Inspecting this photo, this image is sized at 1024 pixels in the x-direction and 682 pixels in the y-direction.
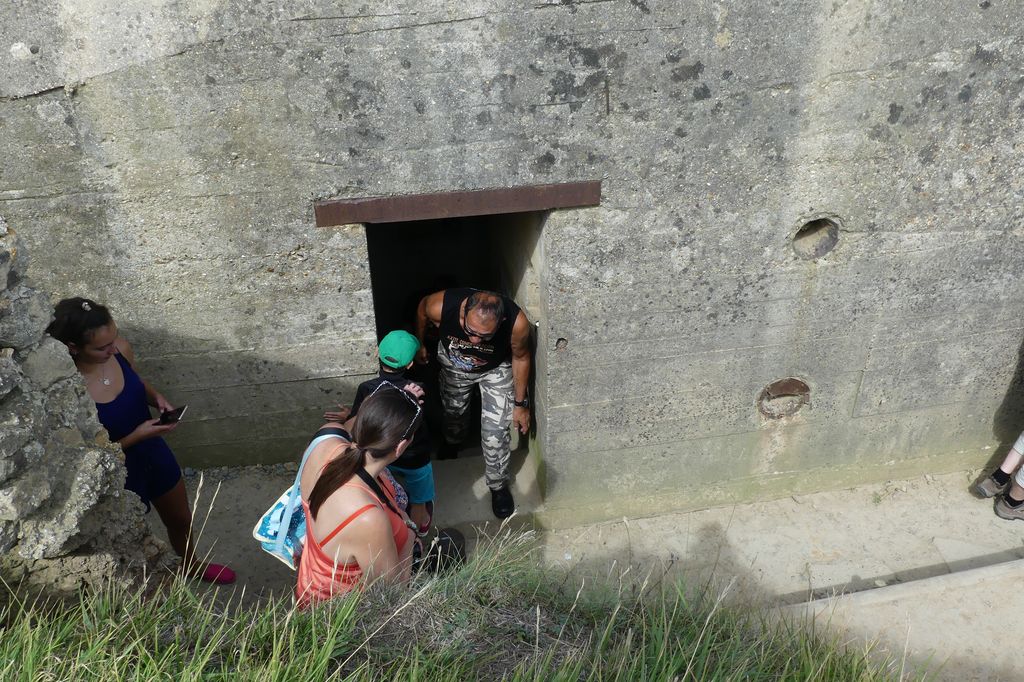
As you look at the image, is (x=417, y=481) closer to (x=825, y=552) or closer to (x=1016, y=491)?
(x=825, y=552)

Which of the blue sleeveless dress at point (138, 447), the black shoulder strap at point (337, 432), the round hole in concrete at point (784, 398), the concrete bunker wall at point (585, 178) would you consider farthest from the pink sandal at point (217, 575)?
the round hole in concrete at point (784, 398)

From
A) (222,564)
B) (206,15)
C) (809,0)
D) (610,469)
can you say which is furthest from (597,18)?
(222,564)

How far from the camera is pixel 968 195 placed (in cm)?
362

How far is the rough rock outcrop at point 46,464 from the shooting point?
2.24 m

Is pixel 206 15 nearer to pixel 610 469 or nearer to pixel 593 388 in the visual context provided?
pixel 593 388

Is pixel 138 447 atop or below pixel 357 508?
below

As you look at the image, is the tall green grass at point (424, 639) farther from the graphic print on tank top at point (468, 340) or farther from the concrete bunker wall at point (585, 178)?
the concrete bunker wall at point (585, 178)

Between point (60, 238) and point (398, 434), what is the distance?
6.54ft

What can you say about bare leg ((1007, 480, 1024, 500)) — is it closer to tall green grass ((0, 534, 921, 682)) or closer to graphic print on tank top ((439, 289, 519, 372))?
tall green grass ((0, 534, 921, 682))

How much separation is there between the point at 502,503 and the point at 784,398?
1674mm

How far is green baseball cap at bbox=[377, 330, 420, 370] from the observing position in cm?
344

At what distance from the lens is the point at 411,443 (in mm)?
3436

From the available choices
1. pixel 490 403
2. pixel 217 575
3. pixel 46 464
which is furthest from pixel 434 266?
pixel 46 464

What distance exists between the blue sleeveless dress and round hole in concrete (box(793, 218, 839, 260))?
3078 millimetres
